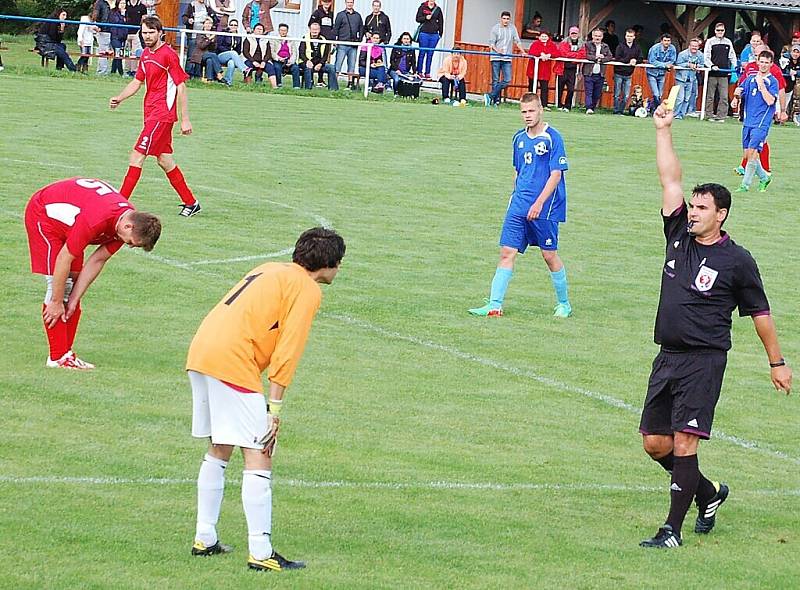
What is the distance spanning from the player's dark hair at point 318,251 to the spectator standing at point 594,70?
1156 inches

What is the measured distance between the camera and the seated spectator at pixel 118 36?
34438mm

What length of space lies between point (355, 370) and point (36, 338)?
2608mm

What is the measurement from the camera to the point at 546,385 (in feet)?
37.3

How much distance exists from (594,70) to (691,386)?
93.6 feet

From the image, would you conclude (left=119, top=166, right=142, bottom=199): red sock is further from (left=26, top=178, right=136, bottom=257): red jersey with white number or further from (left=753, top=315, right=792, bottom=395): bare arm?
(left=753, top=315, right=792, bottom=395): bare arm

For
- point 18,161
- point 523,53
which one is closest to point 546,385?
point 18,161

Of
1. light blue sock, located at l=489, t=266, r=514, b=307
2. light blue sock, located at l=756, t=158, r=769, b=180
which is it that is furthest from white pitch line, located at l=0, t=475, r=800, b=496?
light blue sock, located at l=756, t=158, r=769, b=180

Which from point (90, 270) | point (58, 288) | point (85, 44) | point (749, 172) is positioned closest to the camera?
point (58, 288)

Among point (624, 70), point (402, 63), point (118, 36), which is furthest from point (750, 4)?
point (118, 36)

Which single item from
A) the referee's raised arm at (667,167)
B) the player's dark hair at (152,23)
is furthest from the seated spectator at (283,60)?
the referee's raised arm at (667,167)

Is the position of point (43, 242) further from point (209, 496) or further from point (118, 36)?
point (118, 36)

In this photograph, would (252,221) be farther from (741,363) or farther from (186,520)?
(186,520)

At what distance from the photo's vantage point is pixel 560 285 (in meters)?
13.8

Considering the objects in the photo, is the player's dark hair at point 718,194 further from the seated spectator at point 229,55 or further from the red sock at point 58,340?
the seated spectator at point 229,55
